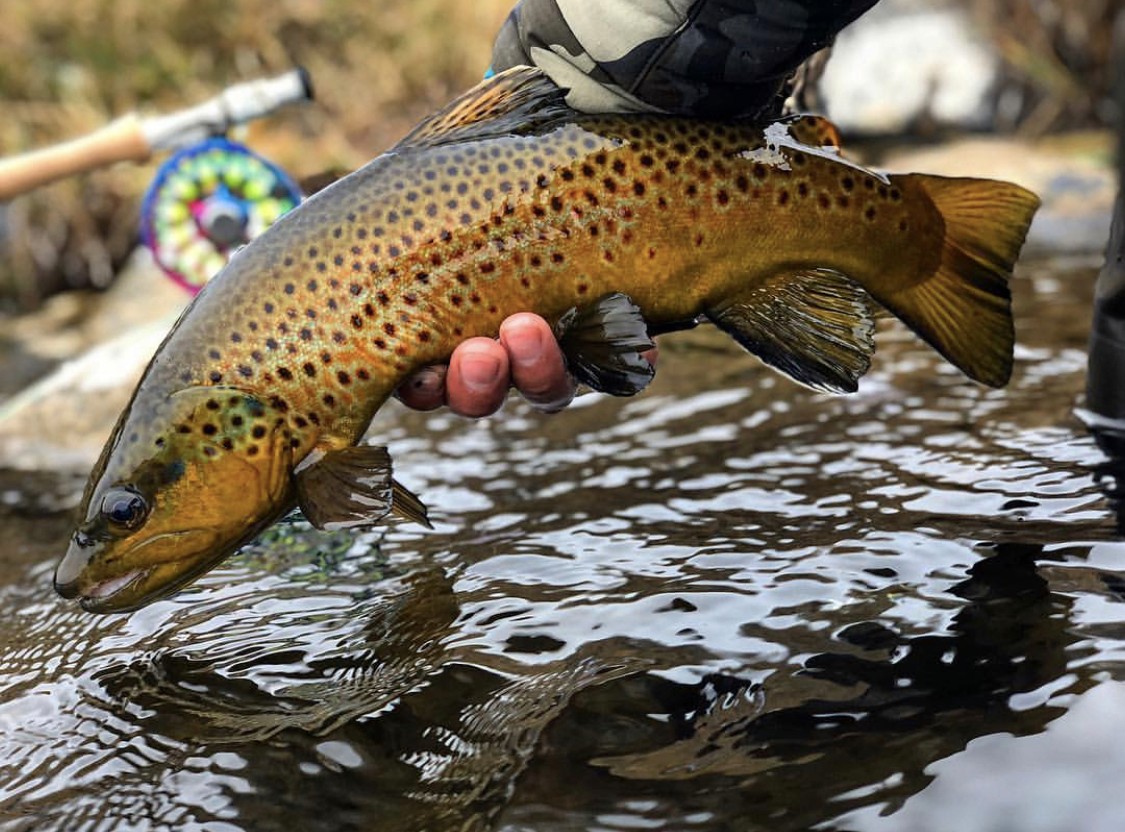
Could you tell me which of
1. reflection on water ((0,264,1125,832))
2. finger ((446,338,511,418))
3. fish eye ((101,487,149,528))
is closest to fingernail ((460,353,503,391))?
finger ((446,338,511,418))

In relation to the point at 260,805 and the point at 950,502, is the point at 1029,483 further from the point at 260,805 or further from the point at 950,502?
the point at 260,805

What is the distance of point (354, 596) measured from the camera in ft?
8.74

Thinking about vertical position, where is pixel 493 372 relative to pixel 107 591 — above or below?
above

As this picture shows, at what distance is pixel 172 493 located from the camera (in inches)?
85.7

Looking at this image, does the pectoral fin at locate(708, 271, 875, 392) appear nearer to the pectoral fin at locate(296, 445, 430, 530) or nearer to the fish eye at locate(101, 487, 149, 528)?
the pectoral fin at locate(296, 445, 430, 530)

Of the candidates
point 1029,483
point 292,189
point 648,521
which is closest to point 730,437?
point 648,521

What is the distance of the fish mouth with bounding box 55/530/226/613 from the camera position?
2180mm

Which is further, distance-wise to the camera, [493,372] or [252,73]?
[252,73]

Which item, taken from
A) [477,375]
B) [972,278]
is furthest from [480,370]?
[972,278]

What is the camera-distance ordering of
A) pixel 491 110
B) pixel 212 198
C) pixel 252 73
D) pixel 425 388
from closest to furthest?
pixel 491 110, pixel 425 388, pixel 212 198, pixel 252 73

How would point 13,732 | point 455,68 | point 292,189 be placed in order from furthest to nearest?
point 455,68, point 292,189, point 13,732

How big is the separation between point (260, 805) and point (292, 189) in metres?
3.97

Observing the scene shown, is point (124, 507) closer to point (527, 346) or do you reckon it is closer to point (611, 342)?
point (527, 346)

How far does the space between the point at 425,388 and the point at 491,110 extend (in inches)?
20.8
